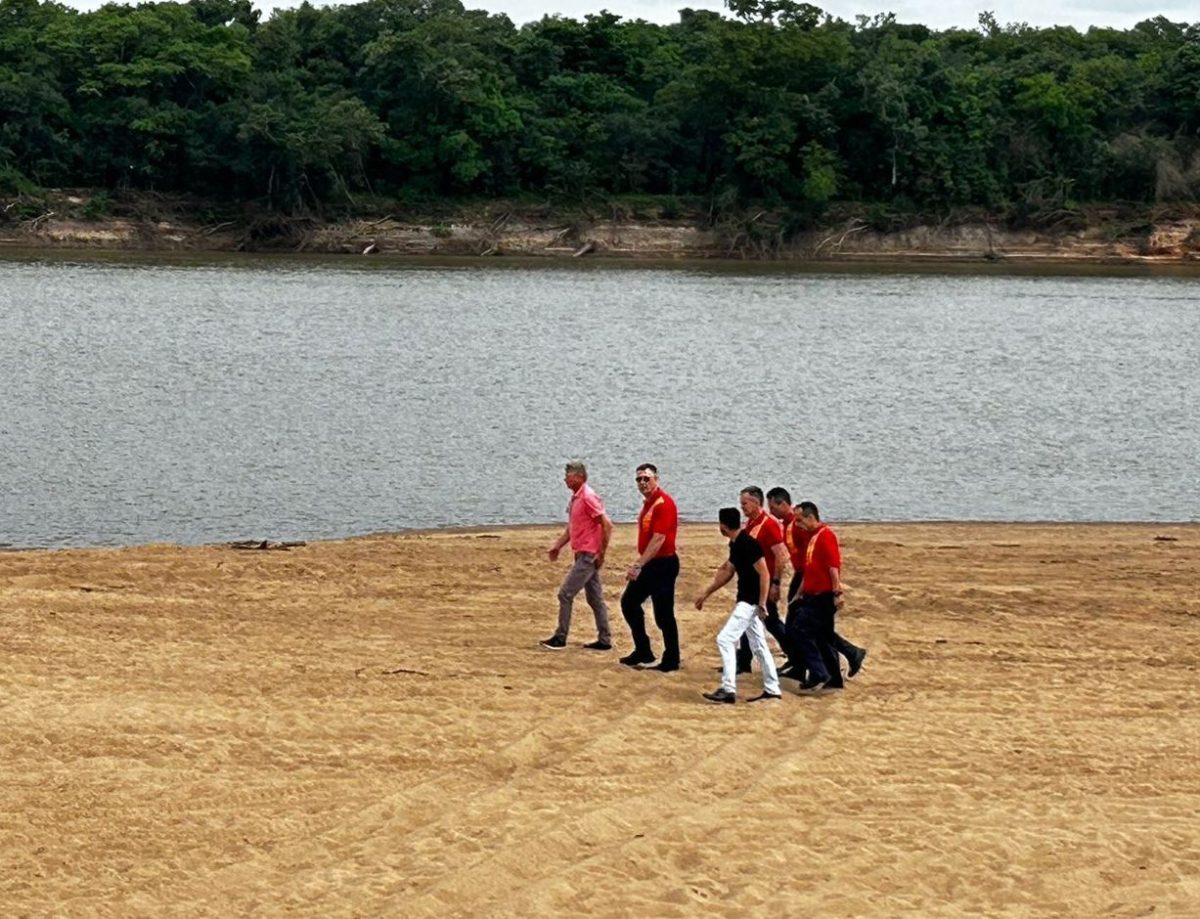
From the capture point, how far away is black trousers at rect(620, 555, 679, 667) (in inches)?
614

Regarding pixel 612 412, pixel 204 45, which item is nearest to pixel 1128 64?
pixel 204 45

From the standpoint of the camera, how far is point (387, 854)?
1134cm

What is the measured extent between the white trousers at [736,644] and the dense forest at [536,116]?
251ft

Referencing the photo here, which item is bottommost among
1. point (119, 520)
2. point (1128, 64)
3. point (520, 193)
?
point (119, 520)

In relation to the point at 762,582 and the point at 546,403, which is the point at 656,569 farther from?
the point at 546,403

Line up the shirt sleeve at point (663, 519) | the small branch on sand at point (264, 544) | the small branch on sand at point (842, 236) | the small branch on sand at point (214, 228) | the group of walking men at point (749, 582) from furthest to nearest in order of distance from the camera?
the small branch on sand at point (842, 236), the small branch on sand at point (214, 228), the small branch on sand at point (264, 544), the shirt sleeve at point (663, 519), the group of walking men at point (749, 582)

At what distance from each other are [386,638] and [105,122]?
7843cm

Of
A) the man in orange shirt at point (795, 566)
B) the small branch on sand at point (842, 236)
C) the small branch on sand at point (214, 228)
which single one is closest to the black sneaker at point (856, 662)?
the man in orange shirt at point (795, 566)

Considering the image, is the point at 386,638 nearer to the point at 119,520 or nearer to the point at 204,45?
the point at 119,520

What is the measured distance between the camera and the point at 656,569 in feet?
51.2

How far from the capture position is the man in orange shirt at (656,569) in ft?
50.7

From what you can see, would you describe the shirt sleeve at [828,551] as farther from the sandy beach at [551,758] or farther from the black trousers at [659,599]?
the black trousers at [659,599]

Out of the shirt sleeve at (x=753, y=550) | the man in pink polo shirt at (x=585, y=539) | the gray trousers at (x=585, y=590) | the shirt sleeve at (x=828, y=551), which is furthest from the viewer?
the gray trousers at (x=585, y=590)

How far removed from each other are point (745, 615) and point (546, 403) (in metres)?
24.4
